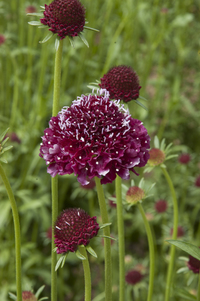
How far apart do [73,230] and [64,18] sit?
0.62 meters

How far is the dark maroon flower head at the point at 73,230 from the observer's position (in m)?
0.85

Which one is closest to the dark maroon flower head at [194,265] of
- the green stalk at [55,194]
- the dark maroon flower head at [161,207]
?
the green stalk at [55,194]

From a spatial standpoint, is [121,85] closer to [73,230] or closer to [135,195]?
[135,195]

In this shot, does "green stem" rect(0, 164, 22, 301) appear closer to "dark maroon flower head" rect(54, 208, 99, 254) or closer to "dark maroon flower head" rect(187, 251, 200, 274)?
"dark maroon flower head" rect(54, 208, 99, 254)

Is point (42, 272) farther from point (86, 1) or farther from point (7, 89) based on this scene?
point (86, 1)

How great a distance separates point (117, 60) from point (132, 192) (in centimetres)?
187

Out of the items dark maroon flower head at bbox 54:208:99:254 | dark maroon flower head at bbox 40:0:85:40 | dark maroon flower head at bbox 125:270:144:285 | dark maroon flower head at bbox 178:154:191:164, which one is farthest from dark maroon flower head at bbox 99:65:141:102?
dark maroon flower head at bbox 178:154:191:164

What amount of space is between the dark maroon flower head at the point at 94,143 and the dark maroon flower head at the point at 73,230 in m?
0.11

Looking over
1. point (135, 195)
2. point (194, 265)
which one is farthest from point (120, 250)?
point (194, 265)

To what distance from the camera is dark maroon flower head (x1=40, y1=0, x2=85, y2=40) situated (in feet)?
3.37

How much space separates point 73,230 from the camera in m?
Answer: 0.88

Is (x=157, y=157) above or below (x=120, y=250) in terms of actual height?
above

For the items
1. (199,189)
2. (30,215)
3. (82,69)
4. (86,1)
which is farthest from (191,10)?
(30,215)

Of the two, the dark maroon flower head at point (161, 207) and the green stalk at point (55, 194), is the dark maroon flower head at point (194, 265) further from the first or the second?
the dark maroon flower head at point (161, 207)
